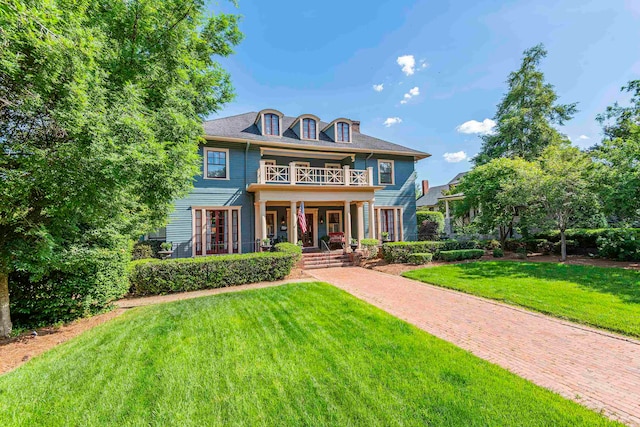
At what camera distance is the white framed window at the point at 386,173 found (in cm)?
1641

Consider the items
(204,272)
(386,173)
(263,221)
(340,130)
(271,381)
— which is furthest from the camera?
(386,173)

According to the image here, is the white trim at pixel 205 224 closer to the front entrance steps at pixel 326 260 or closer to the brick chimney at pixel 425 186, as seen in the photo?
the front entrance steps at pixel 326 260

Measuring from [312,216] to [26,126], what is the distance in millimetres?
13012

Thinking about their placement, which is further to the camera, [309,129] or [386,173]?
[386,173]

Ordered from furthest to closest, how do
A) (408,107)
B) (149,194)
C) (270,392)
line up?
(408,107) → (149,194) → (270,392)

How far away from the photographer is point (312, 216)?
1634cm

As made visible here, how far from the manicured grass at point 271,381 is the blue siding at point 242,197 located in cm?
808

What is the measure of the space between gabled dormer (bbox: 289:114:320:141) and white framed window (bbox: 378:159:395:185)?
458 cm

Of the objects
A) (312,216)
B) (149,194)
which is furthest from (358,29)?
(149,194)

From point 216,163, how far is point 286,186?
387 centimetres

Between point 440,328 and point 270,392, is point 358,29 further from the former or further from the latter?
point 270,392

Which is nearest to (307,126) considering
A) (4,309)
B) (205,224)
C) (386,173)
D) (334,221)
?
(386,173)

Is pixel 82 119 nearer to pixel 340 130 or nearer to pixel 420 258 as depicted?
pixel 420 258

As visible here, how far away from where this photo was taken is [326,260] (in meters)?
12.6
